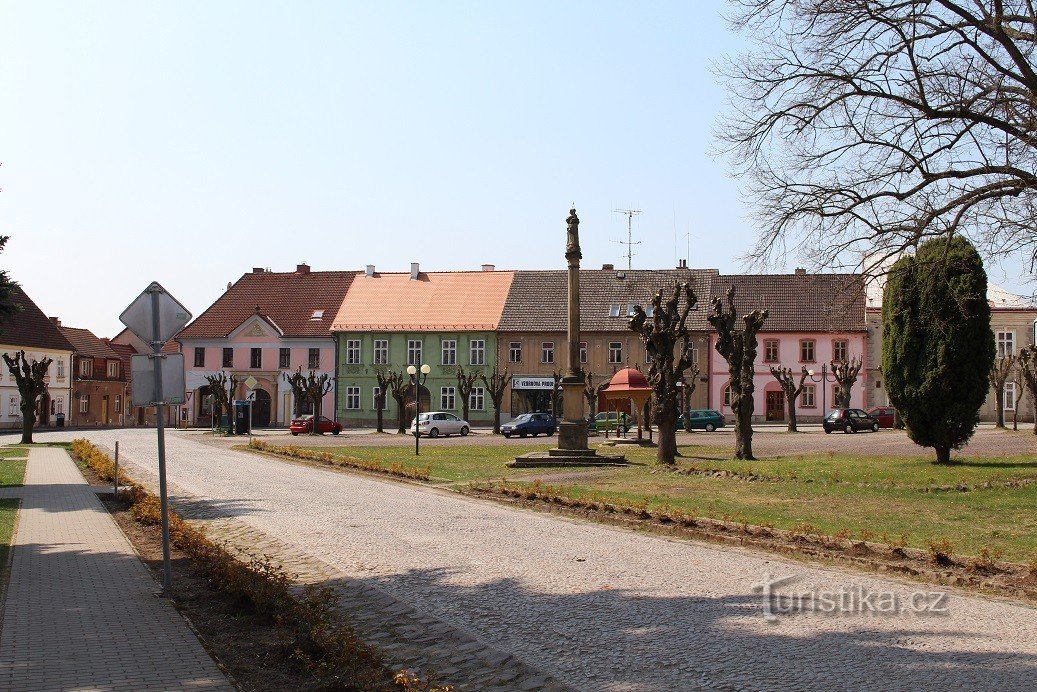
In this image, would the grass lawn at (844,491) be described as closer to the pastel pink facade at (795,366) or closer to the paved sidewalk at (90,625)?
the paved sidewalk at (90,625)

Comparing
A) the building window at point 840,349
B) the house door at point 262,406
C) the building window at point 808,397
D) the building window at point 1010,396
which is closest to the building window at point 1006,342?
the building window at point 1010,396

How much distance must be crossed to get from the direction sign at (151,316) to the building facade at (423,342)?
Result: 57001 mm

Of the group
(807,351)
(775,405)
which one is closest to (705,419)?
(775,405)

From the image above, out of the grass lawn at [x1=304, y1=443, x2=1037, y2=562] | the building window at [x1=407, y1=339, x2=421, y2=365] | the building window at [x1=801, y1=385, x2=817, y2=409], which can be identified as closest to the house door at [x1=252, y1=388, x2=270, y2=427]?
the building window at [x1=407, y1=339, x2=421, y2=365]

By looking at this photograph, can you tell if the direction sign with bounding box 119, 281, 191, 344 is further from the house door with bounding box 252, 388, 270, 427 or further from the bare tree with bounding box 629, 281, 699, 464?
the house door with bounding box 252, 388, 270, 427

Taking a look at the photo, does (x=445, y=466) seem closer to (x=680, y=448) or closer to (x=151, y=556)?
(x=680, y=448)

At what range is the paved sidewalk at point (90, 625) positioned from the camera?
21.1ft

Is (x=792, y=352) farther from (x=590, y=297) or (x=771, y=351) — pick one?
(x=590, y=297)

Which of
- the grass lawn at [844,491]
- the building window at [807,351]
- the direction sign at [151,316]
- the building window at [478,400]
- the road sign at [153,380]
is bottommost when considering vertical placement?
the grass lawn at [844,491]

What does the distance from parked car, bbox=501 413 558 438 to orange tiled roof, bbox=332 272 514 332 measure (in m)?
19.4

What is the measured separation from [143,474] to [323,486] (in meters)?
6.62

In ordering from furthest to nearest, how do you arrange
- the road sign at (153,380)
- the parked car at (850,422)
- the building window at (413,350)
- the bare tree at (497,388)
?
1. the building window at (413,350)
2. the bare tree at (497,388)
3. the parked car at (850,422)
4. the road sign at (153,380)

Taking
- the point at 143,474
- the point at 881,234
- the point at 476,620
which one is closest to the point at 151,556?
the point at 476,620

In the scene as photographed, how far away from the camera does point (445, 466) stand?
2747 cm
